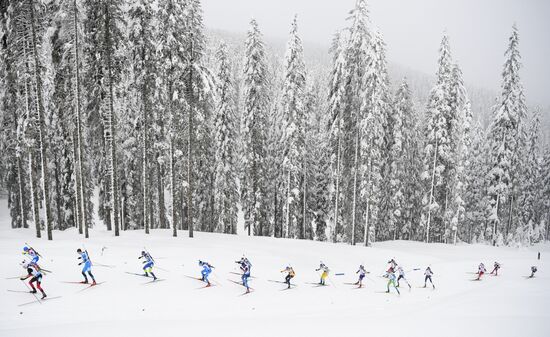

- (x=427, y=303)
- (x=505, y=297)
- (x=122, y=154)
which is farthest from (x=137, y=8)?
(x=505, y=297)

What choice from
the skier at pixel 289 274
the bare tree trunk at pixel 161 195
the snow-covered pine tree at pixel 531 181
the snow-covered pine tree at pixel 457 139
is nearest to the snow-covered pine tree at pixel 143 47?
the bare tree trunk at pixel 161 195

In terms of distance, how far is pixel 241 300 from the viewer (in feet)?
50.6

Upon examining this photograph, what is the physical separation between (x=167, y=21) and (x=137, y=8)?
242cm

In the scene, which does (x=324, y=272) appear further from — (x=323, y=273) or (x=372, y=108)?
(x=372, y=108)

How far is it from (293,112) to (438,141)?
16.2 m

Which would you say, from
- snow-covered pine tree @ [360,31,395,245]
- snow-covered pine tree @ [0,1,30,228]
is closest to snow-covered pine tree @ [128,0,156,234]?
snow-covered pine tree @ [0,1,30,228]

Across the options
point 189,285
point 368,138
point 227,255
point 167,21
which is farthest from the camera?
point 368,138

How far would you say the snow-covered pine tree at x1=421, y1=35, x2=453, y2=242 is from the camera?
34081mm

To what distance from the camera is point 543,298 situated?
18.4m

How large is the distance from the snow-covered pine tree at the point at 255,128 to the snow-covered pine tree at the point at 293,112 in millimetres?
2374

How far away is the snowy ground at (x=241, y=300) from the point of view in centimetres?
1270

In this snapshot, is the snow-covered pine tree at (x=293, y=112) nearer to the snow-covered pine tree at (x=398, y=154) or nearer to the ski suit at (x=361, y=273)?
the snow-covered pine tree at (x=398, y=154)

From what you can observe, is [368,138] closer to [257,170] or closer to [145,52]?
[257,170]

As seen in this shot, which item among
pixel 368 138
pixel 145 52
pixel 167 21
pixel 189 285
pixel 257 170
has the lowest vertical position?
pixel 189 285
